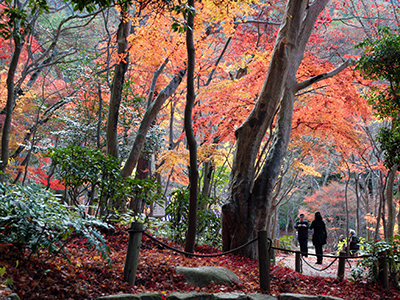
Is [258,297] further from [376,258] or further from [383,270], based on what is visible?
[383,270]

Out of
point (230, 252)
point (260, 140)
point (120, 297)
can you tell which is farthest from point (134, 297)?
point (260, 140)

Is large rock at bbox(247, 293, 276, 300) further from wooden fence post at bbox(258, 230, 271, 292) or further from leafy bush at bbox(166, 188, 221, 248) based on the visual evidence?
leafy bush at bbox(166, 188, 221, 248)

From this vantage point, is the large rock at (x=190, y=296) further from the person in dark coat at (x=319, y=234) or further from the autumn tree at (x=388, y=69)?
the person in dark coat at (x=319, y=234)

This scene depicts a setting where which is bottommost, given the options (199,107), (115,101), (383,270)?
(383,270)

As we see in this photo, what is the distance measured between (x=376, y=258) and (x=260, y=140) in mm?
3270

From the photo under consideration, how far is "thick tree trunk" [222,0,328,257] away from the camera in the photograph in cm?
678

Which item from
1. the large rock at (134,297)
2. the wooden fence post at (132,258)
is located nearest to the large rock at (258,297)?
the large rock at (134,297)

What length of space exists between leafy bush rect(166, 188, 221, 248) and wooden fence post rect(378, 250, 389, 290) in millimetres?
4023

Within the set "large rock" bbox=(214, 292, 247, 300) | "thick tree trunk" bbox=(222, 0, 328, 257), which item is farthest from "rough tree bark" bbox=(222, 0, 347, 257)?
"large rock" bbox=(214, 292, 247, 300)

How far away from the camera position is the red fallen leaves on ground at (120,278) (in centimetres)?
312

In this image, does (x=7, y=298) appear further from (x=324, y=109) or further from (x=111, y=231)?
(x=324, y=109)

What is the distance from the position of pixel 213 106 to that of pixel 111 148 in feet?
11.5

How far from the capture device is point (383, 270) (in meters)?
5.82

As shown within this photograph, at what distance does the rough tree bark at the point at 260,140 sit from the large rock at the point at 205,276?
2.16m
